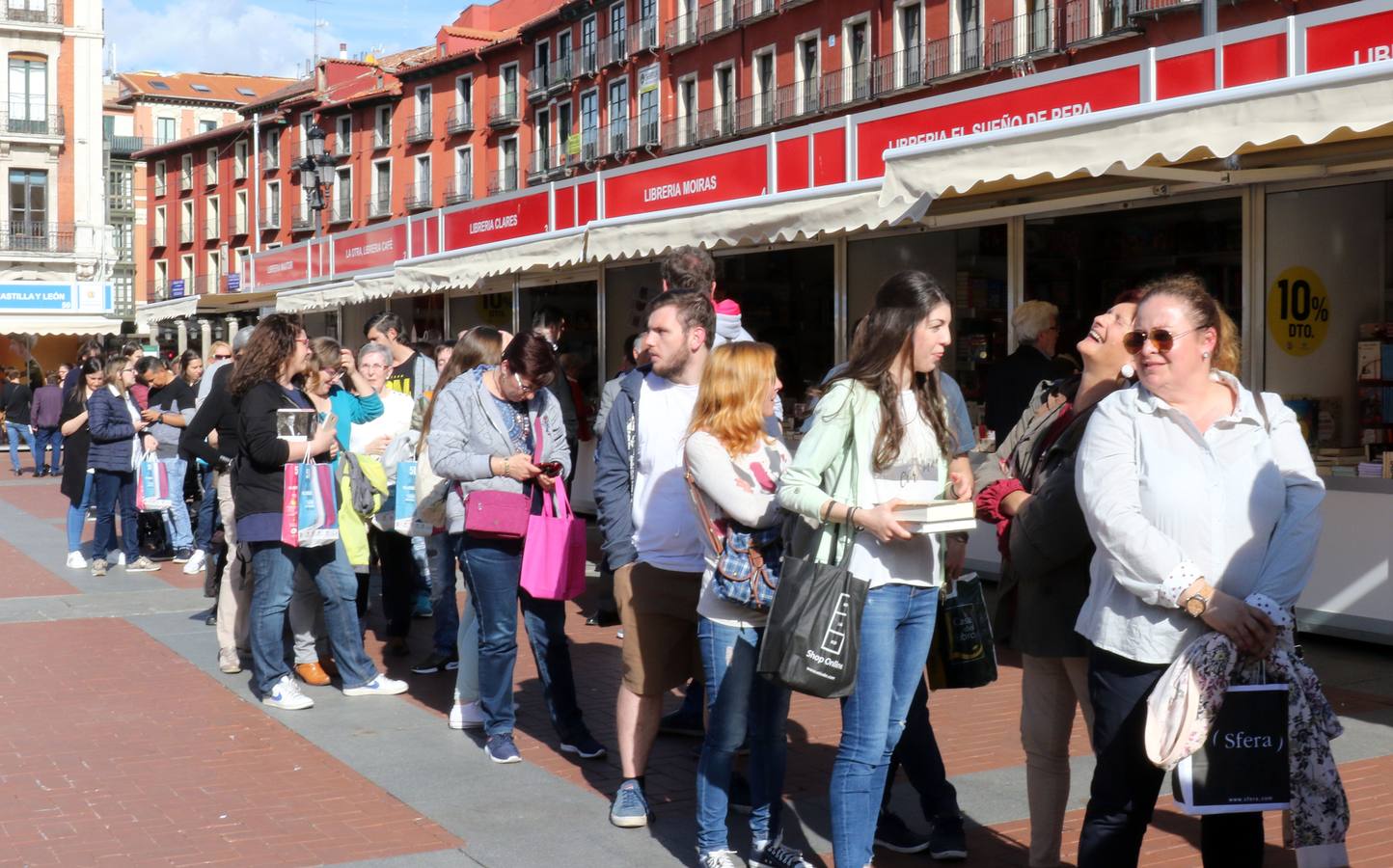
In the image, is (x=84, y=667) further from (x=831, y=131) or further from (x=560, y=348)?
(x=560, y=348)

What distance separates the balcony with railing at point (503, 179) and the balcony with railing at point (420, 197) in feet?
11.2

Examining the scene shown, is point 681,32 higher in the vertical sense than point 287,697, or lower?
higher

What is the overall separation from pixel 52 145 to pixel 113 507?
47.0 meters

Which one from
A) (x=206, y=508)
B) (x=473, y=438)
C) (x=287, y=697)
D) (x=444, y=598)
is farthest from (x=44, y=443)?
(x=473, y=438)

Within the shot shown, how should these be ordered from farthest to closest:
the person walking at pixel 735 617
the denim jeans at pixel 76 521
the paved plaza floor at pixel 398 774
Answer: the denim jeans at pixel 76 521 < the paved plaza floor at pixel 398 774 < the person walking at pixel 735 617

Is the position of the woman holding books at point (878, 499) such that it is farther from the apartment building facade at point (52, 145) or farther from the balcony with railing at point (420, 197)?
the balcony with railing at point (420, 197)

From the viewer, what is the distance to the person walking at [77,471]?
11.8 metres

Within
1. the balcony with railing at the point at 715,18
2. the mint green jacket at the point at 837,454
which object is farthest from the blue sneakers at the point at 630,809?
the balcony with railing at the point at 715,18

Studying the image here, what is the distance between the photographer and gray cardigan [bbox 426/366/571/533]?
562 cm

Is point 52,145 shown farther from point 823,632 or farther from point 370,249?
point 823,632

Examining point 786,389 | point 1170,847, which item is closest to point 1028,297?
point 786,389

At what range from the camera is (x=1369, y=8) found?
263 inches

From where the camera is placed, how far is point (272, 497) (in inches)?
262

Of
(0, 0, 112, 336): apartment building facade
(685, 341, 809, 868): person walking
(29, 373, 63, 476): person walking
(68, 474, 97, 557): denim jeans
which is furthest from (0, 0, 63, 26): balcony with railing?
(685, 341, 809, 868): person walking
